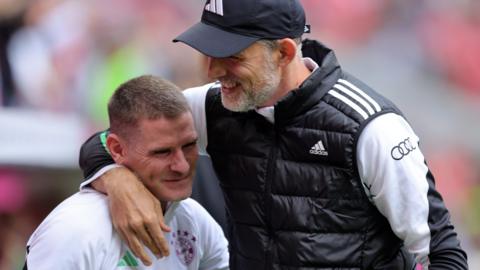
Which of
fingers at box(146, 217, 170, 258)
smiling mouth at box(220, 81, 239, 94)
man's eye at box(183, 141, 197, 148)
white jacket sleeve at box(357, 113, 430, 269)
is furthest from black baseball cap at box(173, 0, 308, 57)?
fingers at box(146, 217, 170, 258)

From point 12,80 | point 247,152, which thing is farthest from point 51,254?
point 12,80

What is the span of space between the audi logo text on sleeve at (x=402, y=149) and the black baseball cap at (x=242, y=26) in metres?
0.44

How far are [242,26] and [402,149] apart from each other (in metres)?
0.56

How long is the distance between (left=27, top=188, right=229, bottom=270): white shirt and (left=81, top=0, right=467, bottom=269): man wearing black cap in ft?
0.22

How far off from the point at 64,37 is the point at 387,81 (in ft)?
7.46

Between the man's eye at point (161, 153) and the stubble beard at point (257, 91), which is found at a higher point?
the stubble beard at point (257, 91)

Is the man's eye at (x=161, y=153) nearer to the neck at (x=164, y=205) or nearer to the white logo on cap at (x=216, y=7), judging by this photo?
the neck at (x=164, y=205)

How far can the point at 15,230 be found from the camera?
481 cm

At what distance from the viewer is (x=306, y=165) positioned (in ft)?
8.54

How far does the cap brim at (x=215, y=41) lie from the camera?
252 centimetres

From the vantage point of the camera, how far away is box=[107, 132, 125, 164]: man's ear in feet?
8.75

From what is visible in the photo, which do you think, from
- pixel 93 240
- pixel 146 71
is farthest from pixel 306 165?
pixel 146 71

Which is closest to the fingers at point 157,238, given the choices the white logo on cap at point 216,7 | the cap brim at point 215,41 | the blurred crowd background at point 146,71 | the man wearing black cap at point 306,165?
the man wearing black cap at point 306,165

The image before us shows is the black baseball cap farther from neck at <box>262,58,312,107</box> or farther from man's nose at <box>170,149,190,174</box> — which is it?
man's nose at <box>170,149,190,174</box>
